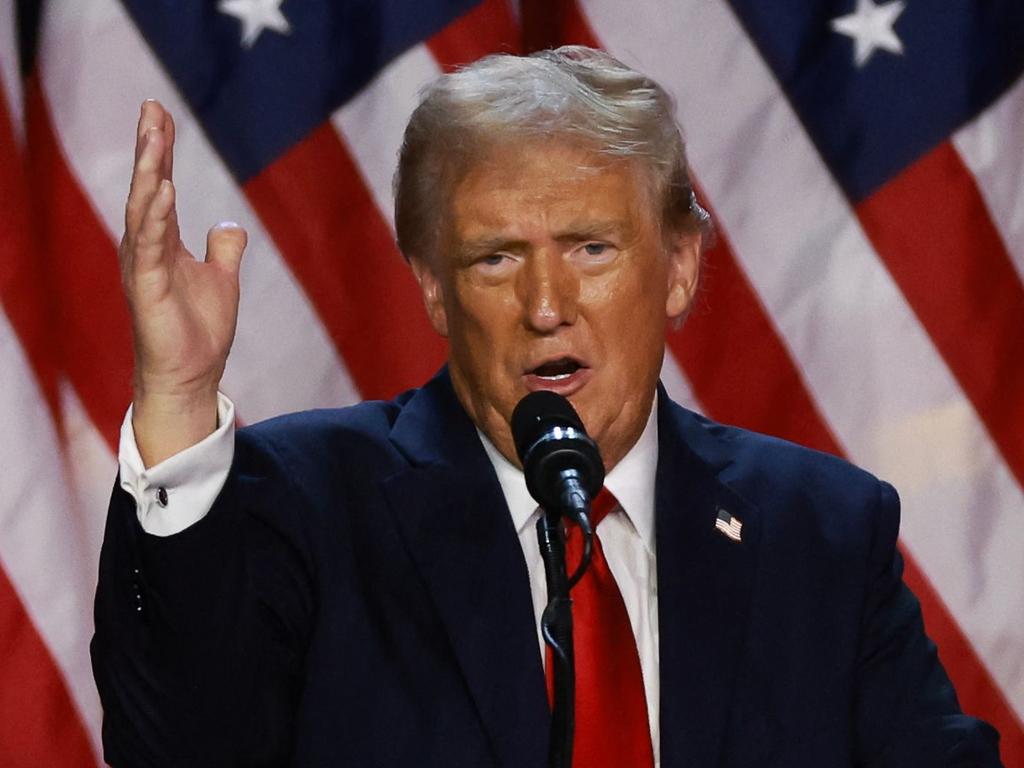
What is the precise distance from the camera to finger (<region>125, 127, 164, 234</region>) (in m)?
1.57

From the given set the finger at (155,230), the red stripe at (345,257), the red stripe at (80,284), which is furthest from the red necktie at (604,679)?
the red stripe at (80,284)

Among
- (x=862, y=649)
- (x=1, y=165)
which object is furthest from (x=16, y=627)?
(x=862, y=649)

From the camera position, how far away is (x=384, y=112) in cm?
281

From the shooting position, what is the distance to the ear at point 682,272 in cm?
216

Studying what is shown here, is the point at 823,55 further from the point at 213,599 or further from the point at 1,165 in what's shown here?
the point at 213,599

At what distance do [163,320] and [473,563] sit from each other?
501 millimetres

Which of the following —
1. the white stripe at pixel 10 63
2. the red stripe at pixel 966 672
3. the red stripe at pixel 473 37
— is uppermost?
the white stripe at pixel 10 63

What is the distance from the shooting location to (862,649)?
80.7 inches

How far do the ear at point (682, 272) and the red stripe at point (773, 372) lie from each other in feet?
2.39

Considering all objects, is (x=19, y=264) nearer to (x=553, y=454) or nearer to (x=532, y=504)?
(x=532, y=504)

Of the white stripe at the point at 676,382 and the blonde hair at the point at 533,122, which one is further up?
the blonde hair at the point at 533,122

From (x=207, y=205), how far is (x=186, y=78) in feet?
0.67

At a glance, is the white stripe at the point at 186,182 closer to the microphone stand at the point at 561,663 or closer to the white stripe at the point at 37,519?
the white stripe at the point at 37,519

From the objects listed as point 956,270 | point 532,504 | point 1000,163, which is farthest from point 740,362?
point 532,504
